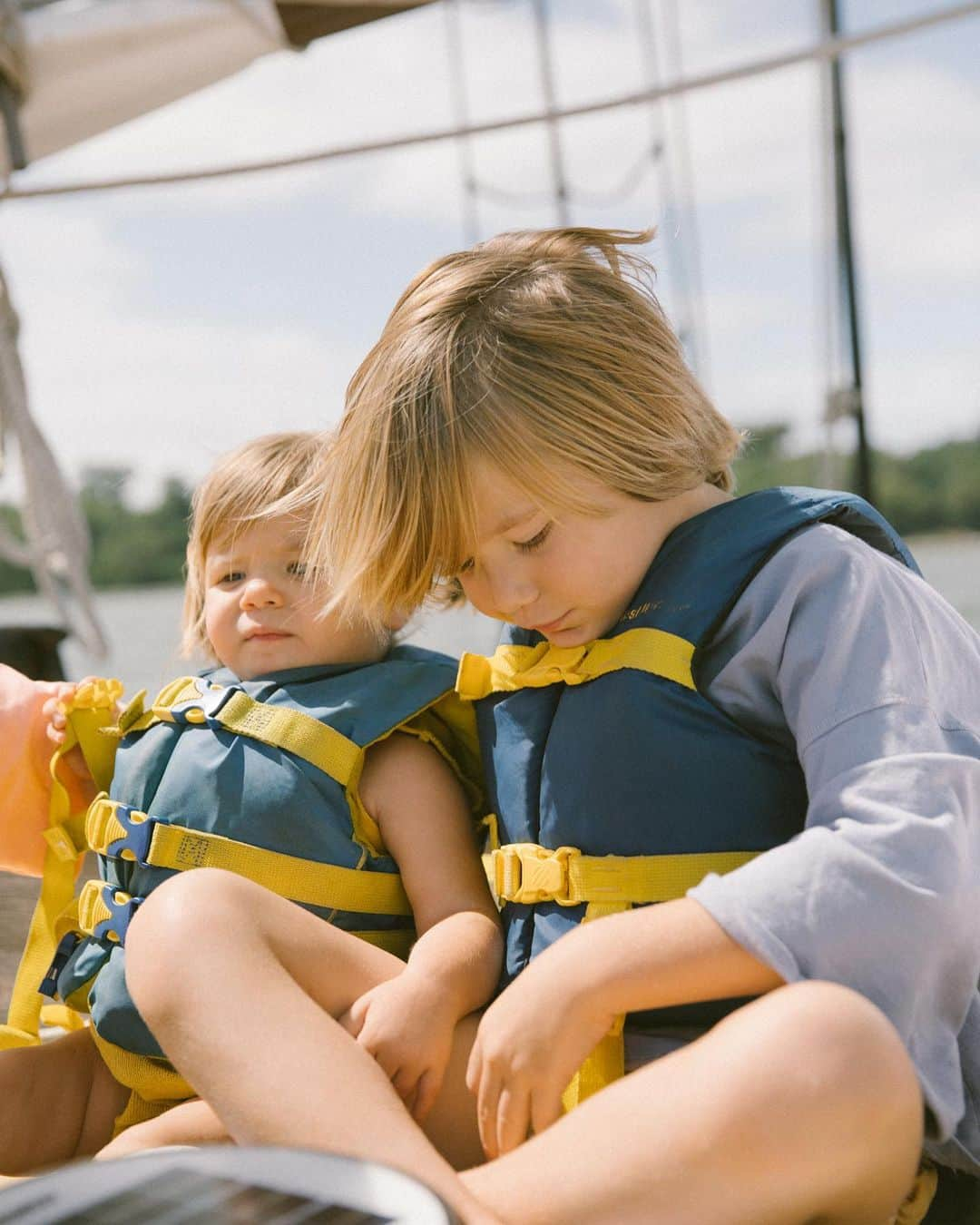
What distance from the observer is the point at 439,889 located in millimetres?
1393

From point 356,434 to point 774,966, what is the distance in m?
0.63

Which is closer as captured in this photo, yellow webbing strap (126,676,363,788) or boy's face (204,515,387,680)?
yellow webbing strap (126,676,363,788)

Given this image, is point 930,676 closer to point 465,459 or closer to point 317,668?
point 465,459

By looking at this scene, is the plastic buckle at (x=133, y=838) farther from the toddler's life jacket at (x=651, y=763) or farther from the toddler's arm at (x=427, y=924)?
the toddler's life jacket at (x=651, y=763)

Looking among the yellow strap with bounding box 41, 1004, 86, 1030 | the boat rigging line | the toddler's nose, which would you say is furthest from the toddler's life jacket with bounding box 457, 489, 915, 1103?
the boat rigging line

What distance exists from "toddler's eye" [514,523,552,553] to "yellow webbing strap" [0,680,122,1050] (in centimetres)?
60

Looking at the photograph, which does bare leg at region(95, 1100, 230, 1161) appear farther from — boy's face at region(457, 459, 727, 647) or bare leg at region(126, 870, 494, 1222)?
boy's face at region(457, 459, 727, 647)

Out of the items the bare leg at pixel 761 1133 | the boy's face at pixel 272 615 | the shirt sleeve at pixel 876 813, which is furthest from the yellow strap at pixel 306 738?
the bare leg at pixel 761 1133

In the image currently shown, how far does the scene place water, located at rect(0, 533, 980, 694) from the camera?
443 centimetres

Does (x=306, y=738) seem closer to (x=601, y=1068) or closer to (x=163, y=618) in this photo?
(x=601, y=1068)

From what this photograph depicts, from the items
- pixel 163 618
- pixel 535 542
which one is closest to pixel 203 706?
pixel 535 542

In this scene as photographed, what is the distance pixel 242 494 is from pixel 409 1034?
0.66 m

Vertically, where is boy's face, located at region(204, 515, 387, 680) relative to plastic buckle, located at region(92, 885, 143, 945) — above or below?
above

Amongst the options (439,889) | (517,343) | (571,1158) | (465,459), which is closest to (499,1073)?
(571,1158)
